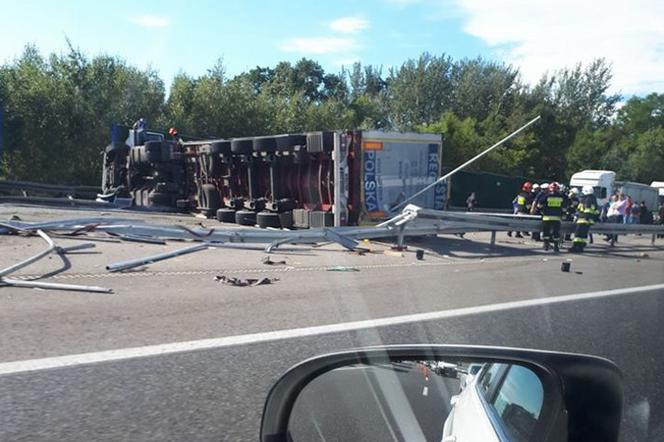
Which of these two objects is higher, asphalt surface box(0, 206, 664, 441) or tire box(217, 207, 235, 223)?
tire box(217, 207, 235, 223)

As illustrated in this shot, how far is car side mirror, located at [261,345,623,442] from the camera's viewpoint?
1.70 m

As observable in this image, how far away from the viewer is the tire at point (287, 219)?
1562 cm

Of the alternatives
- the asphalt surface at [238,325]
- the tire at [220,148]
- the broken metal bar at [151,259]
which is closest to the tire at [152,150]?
the tire at [220,148]

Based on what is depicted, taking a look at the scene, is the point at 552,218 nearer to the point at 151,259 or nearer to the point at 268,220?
the point at 268,220

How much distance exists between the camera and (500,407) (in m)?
1.96

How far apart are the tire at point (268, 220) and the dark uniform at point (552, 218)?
20.2 feet

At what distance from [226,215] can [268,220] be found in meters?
2.07

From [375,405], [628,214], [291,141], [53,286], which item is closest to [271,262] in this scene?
[53,286]

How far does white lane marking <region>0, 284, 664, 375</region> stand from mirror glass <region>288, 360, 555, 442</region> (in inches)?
96.4

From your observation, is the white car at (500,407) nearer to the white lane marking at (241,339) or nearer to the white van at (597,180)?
the white lane marking at (241,339)

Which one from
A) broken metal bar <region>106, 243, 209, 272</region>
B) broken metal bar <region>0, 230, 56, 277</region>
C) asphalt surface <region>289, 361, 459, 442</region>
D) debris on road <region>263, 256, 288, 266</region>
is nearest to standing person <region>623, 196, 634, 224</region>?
debris on road <region>263, 256, 288, 266</region>

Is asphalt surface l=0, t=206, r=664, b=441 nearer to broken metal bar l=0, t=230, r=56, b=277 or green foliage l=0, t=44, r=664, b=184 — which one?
broken metal bar l=0, t=230, r=56, b=277

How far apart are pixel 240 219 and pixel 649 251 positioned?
1039cm

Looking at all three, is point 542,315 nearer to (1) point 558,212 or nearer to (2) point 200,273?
(2) point 200,273
